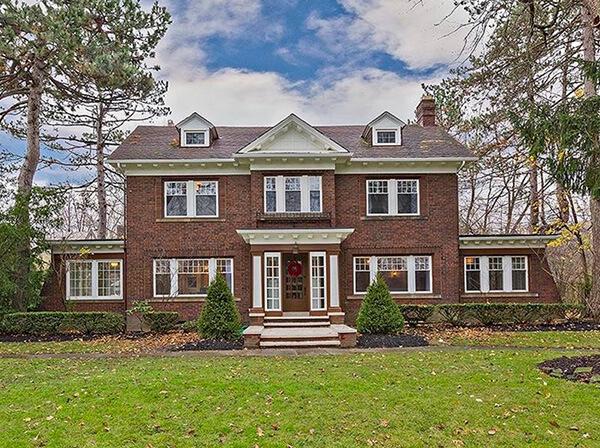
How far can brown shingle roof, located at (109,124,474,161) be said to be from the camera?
18766 millimetres

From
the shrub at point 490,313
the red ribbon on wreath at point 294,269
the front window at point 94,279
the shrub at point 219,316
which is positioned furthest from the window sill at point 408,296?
the front window at point 94,279

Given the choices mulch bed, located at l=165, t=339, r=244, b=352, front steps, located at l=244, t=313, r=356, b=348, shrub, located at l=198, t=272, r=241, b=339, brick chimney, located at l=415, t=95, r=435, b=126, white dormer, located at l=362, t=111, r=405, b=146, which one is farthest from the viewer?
brick chimney, located at l=415, t=95, r=435, b=126

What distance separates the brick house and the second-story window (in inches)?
1.4

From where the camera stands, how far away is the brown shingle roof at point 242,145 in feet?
61.6

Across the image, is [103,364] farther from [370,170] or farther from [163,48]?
[163,48]

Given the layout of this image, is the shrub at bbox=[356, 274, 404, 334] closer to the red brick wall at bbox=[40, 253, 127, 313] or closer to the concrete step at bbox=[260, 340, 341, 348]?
the concrete step at bbox=[260, 340, 341, 348]

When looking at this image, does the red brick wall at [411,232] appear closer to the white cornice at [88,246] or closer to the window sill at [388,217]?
the window sill at [388,217]

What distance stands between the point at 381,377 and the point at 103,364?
610cm

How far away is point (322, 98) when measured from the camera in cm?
2577

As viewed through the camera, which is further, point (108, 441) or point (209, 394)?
point (209, 394)

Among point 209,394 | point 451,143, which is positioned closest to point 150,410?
point 209,394

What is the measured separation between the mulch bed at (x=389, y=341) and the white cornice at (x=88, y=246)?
973 centimetres

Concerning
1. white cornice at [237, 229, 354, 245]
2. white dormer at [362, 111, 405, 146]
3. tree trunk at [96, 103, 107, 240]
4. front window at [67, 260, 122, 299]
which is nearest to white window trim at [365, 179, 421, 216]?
white dormer at [362, 111, 405, 146]

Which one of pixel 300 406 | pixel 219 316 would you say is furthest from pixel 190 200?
pixel 300 406
